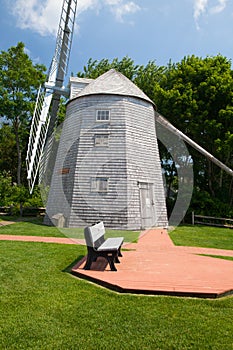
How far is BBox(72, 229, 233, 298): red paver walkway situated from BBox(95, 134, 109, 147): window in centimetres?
680

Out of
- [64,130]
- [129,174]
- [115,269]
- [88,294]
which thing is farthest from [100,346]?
[64,130]

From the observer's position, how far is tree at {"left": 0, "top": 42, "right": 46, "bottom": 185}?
91.8 ft

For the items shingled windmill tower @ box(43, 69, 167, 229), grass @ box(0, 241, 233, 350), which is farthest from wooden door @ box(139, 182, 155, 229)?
grass @ box(0, 241, 233, 350)

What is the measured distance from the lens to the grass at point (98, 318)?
283cm

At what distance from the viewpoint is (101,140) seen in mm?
13383

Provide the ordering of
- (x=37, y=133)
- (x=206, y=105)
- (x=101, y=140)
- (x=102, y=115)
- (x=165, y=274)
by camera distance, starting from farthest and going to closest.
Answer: (x=206, y=105)
(x=37, y=133)
(x=102, y=115)
(x=101, y=140)
(x=165, y=274)

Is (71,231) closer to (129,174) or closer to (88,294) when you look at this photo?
(129,174)

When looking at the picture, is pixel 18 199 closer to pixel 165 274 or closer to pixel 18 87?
pixel 18 87

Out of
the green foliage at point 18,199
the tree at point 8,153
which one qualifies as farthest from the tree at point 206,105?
the tree at point 8,153

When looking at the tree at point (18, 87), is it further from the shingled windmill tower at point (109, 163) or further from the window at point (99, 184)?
the window at point (99, 184)

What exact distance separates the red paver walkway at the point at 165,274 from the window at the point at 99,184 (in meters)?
5.39

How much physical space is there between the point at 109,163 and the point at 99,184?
3.39 feet

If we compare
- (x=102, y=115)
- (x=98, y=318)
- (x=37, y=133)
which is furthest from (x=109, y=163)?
(x=98, y=318)

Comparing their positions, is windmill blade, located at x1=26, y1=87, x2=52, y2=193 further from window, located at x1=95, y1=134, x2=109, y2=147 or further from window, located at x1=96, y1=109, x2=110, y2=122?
window, located at x1=96, y1=109, x2=110, y2=122
